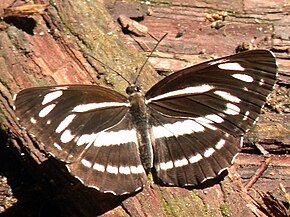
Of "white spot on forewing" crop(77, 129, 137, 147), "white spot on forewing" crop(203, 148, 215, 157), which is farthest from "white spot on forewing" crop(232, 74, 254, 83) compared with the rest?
"white spot on forewing" crop(77, 129, 137, 147)

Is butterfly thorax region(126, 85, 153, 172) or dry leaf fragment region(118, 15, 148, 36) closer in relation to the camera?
butterfly thorax region(126, 85, 153, 172)

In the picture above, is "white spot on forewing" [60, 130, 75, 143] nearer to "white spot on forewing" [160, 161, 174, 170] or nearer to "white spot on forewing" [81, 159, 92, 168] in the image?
"white spot on forewing" [81, 159, 92, 168]

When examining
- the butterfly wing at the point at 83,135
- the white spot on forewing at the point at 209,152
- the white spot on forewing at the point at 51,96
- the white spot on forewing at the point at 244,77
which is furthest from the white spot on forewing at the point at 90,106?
the white spot on forewing at the point at 244,77

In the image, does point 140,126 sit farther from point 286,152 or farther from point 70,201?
point 286,152

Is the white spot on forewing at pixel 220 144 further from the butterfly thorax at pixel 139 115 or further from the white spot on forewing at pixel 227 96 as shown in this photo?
the butterfly thorax at pixel 139 115

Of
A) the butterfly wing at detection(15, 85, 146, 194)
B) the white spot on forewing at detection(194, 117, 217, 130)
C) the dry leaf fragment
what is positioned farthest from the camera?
the dry leaf fragment

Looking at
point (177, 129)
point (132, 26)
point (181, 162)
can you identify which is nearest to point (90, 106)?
point (177, 129)

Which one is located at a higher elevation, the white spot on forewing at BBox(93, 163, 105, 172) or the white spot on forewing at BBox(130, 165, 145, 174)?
the white spot on forewing at BBox(93, 163, 105, 172)

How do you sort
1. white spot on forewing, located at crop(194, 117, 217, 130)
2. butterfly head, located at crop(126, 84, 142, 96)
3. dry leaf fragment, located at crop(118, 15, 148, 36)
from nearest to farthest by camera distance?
1. white spot on forewing, located at crop(194, 117, 217, 130)
2. butterfly head, located at crop(126, 84, 142, 96)
3. dry leaf fragment, located at crop(118, 15, 148, 36)
